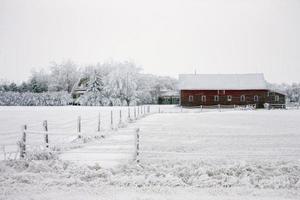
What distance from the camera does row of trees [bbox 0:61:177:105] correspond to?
79188 mm

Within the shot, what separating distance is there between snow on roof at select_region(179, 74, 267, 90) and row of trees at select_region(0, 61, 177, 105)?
15296mm

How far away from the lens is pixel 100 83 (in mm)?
81188

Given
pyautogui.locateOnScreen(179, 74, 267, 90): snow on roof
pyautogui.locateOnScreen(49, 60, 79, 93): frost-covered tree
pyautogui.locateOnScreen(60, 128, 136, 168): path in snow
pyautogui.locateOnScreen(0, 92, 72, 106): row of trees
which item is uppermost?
pyautogui.locateOnScreen(49, 60, 79, 93): frost-covered tree

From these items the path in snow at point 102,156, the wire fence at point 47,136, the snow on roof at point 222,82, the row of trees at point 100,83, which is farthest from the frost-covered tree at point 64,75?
the path in snow at point 102,156

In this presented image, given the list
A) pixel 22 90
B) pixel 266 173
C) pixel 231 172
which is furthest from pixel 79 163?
pixel 22 90

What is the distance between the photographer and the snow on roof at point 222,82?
68.6 meters

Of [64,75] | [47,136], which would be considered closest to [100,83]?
[64,75]

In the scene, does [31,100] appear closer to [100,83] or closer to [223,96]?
[100,83]

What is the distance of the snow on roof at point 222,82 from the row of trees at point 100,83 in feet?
50.2

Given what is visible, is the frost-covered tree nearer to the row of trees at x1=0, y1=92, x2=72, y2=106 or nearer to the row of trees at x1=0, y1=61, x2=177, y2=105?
the row of trees at x1=0, y1=61, x2=177, y2=105

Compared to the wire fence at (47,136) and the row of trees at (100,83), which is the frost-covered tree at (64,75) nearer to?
the row of trees at (100,83)

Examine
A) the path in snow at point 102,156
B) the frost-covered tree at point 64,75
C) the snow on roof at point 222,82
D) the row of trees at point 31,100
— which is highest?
the frost-covered tree at point 64,75

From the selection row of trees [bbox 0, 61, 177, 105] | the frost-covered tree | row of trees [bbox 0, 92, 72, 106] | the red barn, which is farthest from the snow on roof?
the frost-covered tree

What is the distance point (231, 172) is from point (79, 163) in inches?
190
